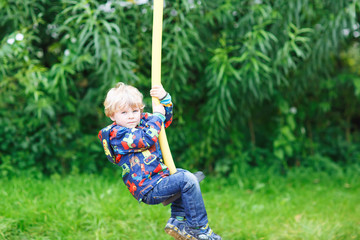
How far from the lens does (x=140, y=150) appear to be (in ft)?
6.88

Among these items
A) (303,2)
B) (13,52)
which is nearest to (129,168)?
(13,52)

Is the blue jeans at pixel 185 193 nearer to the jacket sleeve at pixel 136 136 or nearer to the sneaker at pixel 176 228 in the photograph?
the sneaker at pixel 176 228

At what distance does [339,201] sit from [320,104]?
142cm

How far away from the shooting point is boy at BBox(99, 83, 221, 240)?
6.71ft

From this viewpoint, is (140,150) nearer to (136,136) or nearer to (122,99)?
(136,136)

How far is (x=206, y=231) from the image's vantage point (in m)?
2.13

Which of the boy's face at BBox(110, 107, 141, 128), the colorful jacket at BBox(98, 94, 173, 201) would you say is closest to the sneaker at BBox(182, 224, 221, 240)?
the colorful jacket at BBox(98, 94, 173, 201)

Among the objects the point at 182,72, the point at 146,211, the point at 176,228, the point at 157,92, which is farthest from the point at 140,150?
the point at 182,72

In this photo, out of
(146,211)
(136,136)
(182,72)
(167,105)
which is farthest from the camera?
(182,72)

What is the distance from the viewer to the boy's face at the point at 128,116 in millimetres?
2070

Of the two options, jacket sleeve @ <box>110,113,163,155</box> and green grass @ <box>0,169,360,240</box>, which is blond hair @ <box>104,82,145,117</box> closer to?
jacket sleeve @ <box>110,113,163,155</box>

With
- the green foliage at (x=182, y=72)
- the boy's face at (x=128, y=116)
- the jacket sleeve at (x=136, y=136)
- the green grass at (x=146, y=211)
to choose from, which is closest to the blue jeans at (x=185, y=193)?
the jacket sleeve at (x=136, y=136)

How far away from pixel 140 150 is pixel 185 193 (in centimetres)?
33

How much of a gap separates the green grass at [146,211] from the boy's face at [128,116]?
132 cm
